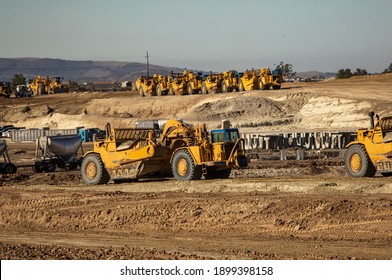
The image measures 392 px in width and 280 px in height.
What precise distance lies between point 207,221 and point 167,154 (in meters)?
7.94

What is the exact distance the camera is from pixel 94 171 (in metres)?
29.1

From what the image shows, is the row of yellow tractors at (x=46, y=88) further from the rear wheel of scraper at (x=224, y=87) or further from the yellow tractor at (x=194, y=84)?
the rear wheel of scraper at (x=224, y=87)

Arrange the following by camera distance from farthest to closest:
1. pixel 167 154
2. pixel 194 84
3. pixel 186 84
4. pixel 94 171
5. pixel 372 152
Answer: pixel 186 84 < pixel 194 84 < pixel 94 171 < pixel 167 154 < pixel 372 152

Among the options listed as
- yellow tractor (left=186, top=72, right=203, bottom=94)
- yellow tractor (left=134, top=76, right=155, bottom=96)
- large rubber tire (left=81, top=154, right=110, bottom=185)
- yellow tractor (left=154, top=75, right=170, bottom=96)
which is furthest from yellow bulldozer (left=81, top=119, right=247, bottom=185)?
yellow tractor (left=134, top=76, right=155, bottom=96)

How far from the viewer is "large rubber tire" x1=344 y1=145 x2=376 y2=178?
24781mm

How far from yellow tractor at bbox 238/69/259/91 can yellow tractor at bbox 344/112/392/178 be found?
42690 mm

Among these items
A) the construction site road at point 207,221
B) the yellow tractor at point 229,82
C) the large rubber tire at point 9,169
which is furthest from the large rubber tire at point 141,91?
the construction site road at point 207,221

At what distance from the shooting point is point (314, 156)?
3797cm

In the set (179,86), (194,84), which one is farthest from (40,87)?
(194,84)

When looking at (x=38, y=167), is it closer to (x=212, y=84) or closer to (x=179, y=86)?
(x=212, y=84)

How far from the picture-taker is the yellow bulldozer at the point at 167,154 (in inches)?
1042

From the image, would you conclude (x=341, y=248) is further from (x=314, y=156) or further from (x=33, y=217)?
(x=314, y=156)
